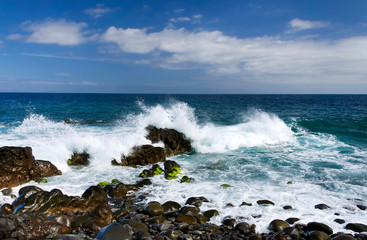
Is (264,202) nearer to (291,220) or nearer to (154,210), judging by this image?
(291,220)

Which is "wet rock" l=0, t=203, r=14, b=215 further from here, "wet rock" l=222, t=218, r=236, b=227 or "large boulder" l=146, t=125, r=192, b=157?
"large boulder" l=146, t=125, r=192, b=157

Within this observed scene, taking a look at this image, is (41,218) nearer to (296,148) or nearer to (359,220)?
(359,220)

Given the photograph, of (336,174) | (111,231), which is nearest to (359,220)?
(336,174)

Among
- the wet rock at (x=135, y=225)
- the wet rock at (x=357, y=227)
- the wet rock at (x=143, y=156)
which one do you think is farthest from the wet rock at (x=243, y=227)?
the wet rock at (x=143, y=156)

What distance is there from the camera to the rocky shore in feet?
16.1

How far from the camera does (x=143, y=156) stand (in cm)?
1141

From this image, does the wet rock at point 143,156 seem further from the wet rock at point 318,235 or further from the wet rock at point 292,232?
the wet rock at point 318,235

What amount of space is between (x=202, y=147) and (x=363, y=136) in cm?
1265

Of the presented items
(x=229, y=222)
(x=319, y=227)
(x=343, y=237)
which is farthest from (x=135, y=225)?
(x=343, y=237)

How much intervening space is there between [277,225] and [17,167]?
877 centimetres

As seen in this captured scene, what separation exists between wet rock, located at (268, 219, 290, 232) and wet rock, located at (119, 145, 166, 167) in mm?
6852

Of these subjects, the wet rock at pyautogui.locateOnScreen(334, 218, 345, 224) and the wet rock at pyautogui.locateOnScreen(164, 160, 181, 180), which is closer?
the wet rock at pyautogui.locateOnScreen(334, 218, 345, 224)

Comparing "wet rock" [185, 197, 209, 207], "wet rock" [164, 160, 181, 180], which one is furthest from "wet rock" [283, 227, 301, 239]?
"wet rock" [164, 160, 181, 180]

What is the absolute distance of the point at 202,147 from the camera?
14.6 meters
